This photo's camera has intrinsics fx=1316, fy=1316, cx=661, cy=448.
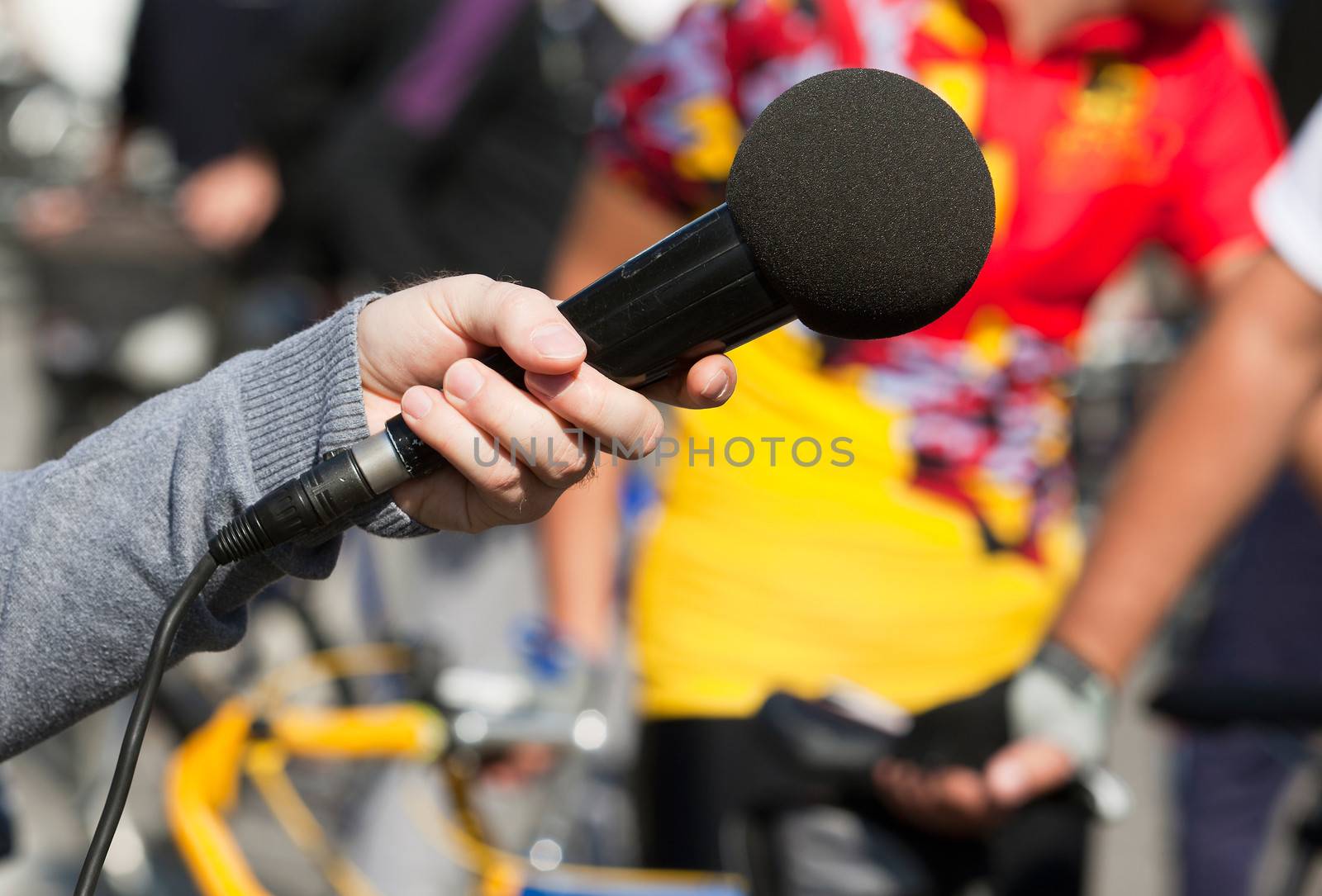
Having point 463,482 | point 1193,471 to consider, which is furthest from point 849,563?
point 463,482

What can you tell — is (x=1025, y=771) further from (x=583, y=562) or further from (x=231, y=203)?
(x=231, y=203)

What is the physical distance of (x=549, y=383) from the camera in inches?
29.5

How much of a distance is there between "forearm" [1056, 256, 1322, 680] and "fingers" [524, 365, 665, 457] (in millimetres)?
890

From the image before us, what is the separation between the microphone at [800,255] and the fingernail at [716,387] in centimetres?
2

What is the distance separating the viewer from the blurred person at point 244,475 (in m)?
0.77

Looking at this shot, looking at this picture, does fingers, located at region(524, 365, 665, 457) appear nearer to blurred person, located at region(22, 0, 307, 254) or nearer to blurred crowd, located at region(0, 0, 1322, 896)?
blurred crowd, located at region(0, 0, 1322, 896)

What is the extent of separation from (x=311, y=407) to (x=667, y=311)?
0.23 meters

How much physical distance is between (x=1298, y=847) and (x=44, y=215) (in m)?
3.66

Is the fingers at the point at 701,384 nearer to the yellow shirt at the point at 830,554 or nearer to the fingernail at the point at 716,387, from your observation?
the fingernail at the point at 716,387

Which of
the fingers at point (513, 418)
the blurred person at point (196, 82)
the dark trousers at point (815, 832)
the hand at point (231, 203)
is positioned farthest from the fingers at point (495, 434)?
the blurred person at point (196, 82)

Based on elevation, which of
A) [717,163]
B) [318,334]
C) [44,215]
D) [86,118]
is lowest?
[86,118]

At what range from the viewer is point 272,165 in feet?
11.7

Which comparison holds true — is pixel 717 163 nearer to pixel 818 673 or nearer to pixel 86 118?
pixel 818 673

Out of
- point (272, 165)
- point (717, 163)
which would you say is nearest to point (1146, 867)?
point (717, 163)
